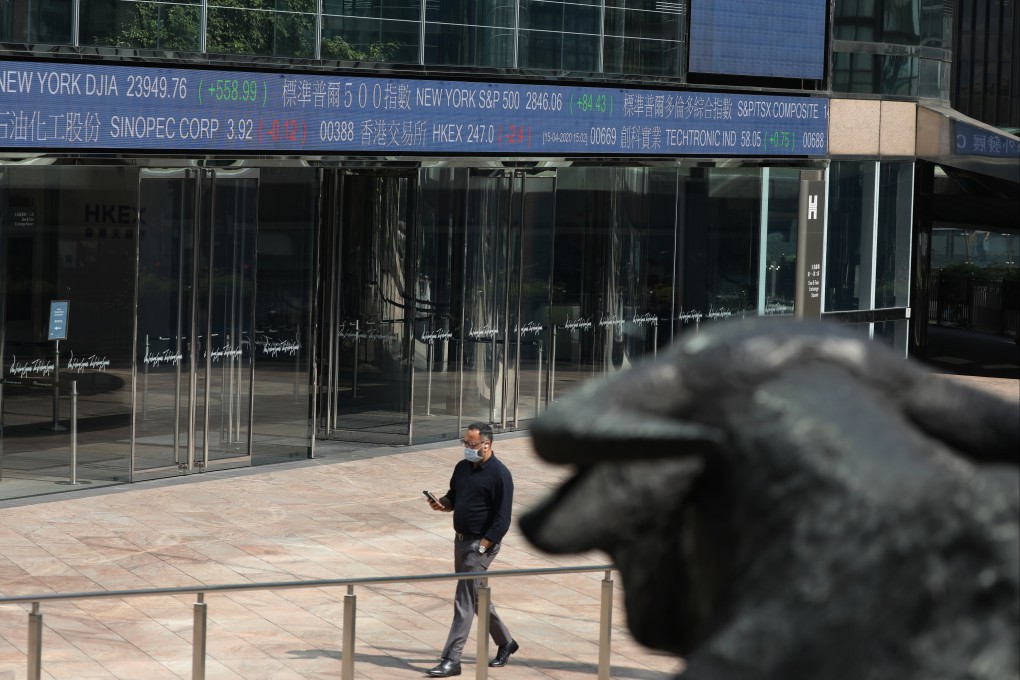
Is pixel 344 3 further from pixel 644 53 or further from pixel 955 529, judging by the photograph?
pixel 955 529

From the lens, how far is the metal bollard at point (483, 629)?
765 cm

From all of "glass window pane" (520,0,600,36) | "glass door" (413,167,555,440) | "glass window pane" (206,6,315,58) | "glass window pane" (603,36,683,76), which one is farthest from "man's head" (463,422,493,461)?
"glass window pane" (603,36,683,76)

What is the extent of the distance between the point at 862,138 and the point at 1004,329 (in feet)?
38.9

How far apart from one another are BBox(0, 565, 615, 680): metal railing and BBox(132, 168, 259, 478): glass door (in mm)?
7692

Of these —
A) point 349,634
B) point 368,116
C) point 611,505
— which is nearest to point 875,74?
point 368,116

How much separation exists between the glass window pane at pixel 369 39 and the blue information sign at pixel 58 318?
359cm

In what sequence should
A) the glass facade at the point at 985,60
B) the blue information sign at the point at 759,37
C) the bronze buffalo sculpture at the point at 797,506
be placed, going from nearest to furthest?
the bronze buffalo sculpture at the point at 797,506 → the blue information sign at the point at 759,37 → the glass facade at the point at 985,60

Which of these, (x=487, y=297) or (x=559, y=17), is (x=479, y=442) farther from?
(x=559, y=17)

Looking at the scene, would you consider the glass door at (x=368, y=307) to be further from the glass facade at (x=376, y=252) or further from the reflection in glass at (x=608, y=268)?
the reflection in glass at (x=608, y=268)

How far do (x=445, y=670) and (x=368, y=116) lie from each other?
359 inches

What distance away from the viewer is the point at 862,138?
2180cm

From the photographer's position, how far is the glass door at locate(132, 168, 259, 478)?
14898 mm

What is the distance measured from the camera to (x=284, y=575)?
38.1 ft

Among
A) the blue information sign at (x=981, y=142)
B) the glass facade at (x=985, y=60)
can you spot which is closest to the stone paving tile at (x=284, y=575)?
the blue information sign at (x=981, y=142)
